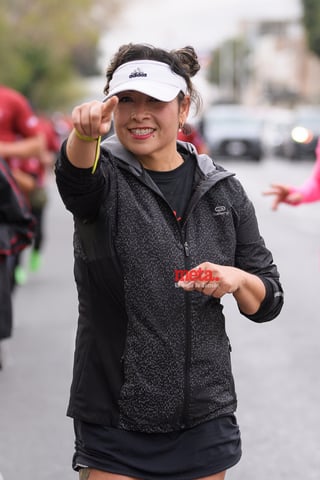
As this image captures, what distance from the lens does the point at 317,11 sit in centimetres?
6322

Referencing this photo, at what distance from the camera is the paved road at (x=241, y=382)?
5.53m

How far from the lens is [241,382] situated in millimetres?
7102

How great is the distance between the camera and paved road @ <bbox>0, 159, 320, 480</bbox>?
5.53 meters

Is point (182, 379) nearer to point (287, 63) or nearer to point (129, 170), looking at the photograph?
point (129, 170)

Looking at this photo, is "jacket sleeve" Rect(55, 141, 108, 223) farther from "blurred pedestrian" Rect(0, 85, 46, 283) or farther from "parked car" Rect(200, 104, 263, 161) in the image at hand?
"parked car" Rect(200, 104, 263, 161)

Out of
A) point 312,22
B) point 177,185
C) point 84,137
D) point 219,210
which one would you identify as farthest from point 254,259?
point 312,22

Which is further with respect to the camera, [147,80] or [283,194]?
[283,194]

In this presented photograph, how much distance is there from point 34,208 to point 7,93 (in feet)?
10.2

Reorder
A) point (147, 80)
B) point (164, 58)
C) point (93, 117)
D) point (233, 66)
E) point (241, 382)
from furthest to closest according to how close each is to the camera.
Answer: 1. point (233, 66)
2. point (241, 382)
3. point (164, 58)
4. point (147, 80)
5. point (93, 117)

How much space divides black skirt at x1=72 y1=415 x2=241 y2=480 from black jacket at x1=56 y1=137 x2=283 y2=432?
0.03m

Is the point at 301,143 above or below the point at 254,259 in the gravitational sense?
above

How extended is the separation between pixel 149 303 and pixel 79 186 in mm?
403

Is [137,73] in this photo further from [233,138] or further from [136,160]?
[233,138]

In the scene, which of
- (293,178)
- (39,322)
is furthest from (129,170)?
(293,178)
